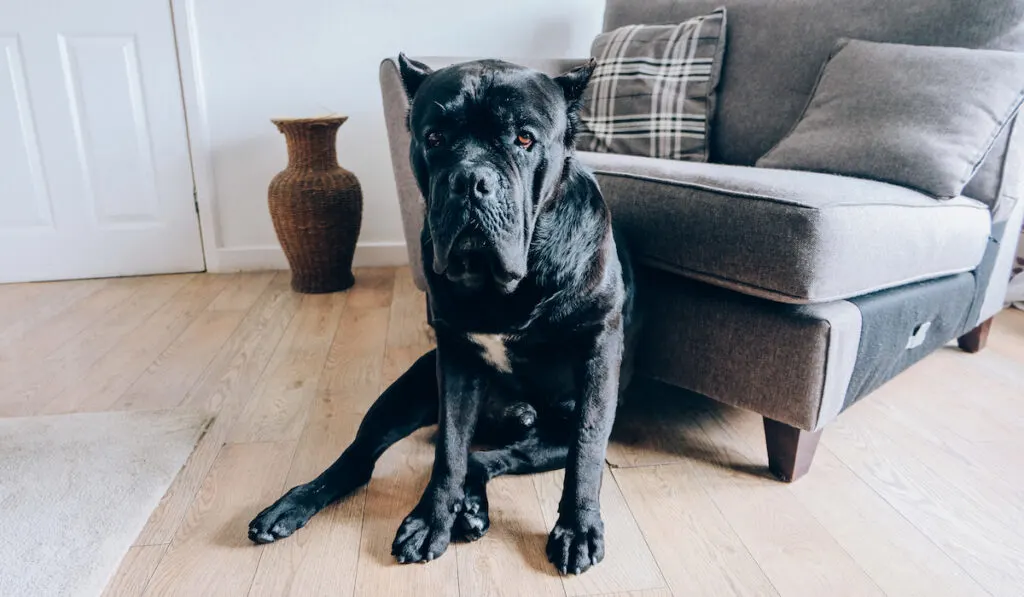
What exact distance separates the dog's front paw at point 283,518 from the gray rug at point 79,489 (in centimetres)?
21

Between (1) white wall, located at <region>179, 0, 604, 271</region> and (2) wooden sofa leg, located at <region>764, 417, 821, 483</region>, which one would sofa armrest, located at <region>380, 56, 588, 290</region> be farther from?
(2) wooden sofa leg, located at <region>764, 417, 821, 483</region>

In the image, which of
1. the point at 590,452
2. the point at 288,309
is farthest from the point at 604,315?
the point at 288,309

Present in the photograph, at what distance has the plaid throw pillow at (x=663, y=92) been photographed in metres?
1.91

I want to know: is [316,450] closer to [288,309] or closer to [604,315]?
[604,315]

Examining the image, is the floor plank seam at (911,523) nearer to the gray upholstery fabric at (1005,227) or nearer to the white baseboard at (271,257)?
the gray upholstery fabric at (1005,227)

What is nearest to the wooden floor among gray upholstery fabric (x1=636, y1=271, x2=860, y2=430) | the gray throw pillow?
gray upholstery fabric (x1=636, y1=271, x2=860, y2=430)

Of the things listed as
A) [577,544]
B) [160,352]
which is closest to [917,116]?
[577,544]

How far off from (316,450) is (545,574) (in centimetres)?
59

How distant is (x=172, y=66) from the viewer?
2439 millimetres

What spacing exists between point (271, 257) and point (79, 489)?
Answer: 1594mm

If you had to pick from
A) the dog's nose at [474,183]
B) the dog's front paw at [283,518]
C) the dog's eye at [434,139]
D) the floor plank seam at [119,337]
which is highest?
the dog's eye at [434,139]

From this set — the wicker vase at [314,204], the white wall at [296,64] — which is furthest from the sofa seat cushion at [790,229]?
the white wall at [296,64]

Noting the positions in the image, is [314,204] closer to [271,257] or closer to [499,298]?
[271,257]

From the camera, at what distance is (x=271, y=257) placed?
8.84 ft
